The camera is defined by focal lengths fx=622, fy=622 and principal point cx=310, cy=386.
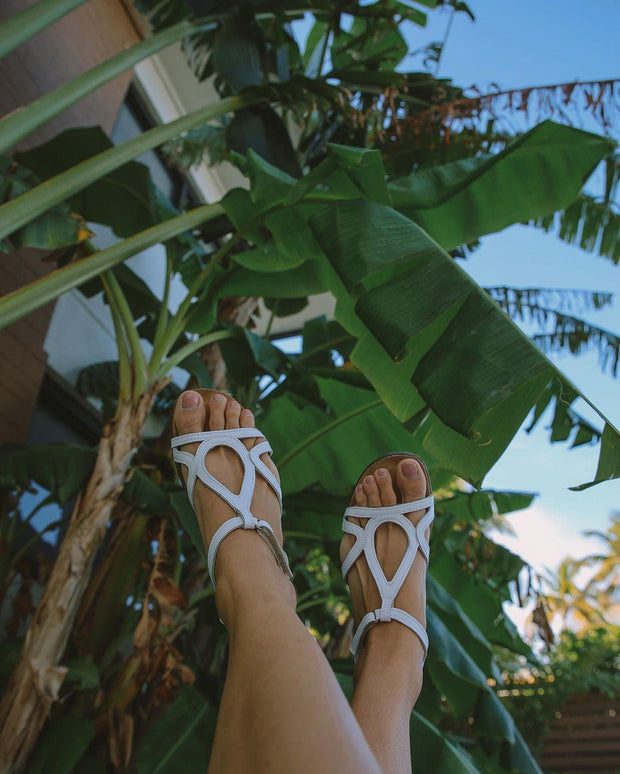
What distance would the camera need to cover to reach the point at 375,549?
1446 mm

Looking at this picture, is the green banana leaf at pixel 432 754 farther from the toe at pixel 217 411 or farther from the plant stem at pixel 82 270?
the plant stem at pixel 82 270

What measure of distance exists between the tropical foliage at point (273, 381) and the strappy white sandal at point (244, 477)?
38 centimetres

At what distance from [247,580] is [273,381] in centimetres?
179

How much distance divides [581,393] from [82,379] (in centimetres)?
321

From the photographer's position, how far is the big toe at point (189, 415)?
1348 millimetres

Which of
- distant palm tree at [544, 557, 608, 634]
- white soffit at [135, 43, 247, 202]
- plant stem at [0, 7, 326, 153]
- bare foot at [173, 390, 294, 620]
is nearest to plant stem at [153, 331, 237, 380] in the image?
bare foot at [173, 390, 294, 620]

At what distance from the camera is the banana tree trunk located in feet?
5.45

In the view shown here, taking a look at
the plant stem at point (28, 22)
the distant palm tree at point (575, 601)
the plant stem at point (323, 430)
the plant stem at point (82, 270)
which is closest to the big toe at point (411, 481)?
the plant stem at point (323, 430)

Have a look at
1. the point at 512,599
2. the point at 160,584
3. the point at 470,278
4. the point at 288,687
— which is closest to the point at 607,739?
the point at 512,599

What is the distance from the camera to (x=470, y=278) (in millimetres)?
1509

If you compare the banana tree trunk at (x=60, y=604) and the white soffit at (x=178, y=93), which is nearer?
the banana tree trunk at (x=60, y=604)

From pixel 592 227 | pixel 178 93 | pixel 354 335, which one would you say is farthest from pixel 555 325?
pixel 178 93

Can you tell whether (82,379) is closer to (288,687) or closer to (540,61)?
(288,687)

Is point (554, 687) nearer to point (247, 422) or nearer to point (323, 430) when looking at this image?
point (323, 430)
